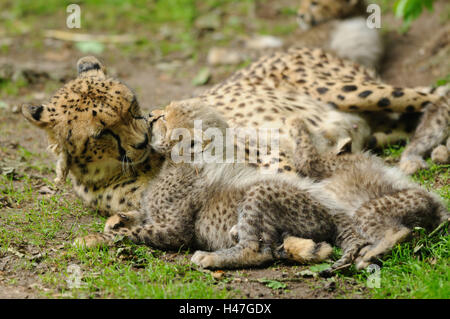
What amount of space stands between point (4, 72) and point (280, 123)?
4.72 m

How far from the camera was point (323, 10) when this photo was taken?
7727mm

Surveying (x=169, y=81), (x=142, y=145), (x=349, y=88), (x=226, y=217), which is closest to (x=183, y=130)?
(x=142, y=145)

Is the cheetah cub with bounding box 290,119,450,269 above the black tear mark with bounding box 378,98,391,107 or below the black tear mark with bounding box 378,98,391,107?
below

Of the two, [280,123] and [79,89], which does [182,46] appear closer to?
[280,123]

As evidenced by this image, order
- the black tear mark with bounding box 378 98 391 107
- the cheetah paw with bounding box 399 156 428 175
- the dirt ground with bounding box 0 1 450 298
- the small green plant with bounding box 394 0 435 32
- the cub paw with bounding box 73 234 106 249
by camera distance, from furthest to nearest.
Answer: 1. the small green plant with bounding box 394 0 435 32
2. the black tear mark with bounding box 378 98 391 107
3. the cheetah paw with bounding box 399 156 428 175
4. the cub paw with bounding box 73 234 106 249
5. the dirt ground with bounding box 0 1 450 298

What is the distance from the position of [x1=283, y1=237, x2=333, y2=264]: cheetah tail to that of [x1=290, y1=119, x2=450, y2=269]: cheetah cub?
248 mm

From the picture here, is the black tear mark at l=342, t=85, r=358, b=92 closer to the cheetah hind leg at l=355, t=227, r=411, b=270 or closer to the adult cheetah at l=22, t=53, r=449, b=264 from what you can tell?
the adult cheetah at l=22, t=53, r=449, b=264

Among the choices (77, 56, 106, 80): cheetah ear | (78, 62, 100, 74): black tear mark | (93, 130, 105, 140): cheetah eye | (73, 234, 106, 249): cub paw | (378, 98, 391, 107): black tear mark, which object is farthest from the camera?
(378, 98, 391, 107): black tear mark

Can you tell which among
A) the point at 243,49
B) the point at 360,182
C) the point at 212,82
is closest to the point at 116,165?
the point at 360,182

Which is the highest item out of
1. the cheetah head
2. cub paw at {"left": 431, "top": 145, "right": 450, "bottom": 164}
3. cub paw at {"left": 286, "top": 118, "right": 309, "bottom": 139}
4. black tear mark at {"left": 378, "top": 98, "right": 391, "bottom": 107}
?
the cheetah head

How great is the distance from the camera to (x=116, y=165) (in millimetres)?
4859

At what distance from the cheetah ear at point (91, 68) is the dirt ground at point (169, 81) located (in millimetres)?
1167

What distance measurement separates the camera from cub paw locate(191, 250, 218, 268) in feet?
13.4

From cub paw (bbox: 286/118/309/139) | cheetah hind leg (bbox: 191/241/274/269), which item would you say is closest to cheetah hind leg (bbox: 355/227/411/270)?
cheetah hind leg (bbox: 191/241/274/269)
